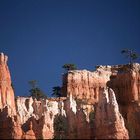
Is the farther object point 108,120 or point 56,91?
point 56,91

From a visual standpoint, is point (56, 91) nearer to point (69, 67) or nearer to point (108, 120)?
point (69, 67)

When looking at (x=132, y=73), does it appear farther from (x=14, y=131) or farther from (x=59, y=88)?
(x=14, y=131)

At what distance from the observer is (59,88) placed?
125 meters

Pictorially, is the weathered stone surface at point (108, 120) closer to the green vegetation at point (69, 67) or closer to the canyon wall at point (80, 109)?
the canyon wall at point (80, 109)

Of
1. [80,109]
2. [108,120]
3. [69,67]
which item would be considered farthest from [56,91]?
[108,120]

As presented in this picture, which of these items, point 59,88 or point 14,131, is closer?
point 14,131

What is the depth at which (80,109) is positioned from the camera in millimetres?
96875

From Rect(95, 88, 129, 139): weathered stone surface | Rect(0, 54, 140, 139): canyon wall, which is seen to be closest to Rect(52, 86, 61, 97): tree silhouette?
Rect(0, 54, 140, 139): canyon wall

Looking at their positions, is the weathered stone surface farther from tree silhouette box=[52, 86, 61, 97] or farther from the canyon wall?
tree silhouette box=[52, 86, 61, 97]

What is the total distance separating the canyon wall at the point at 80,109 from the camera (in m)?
91.4

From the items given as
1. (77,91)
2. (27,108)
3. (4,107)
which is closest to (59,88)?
(77,91)

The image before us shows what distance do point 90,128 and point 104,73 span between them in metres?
31.1

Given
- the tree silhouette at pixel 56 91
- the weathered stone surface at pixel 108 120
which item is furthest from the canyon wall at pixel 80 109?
the tree silhouette at pixel 56 91

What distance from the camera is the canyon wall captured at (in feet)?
300
